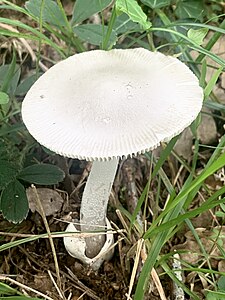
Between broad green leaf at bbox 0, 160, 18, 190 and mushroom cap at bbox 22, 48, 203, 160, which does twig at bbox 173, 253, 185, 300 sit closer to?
mushroom cap at bbox 22, 48, 203, 160

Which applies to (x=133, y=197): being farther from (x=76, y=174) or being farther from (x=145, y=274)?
(x=145, y=274)

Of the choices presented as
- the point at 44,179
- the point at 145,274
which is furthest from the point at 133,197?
the point at 145,274

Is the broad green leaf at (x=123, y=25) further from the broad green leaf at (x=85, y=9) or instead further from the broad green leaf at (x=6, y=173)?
the broad green leaf at (x=6, y=173)

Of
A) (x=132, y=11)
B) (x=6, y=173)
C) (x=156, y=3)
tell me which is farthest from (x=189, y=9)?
(x=6, y=173)

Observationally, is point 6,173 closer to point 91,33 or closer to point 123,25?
point 91,33

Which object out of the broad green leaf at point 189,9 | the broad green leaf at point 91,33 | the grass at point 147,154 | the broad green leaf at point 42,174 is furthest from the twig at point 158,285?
the broad green leaf at point 189,9

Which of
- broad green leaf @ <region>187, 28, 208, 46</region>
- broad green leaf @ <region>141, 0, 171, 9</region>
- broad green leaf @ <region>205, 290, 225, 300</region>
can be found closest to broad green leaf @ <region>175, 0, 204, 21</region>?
broad green leaf @ <region>141, 0, 171, 9</region>
